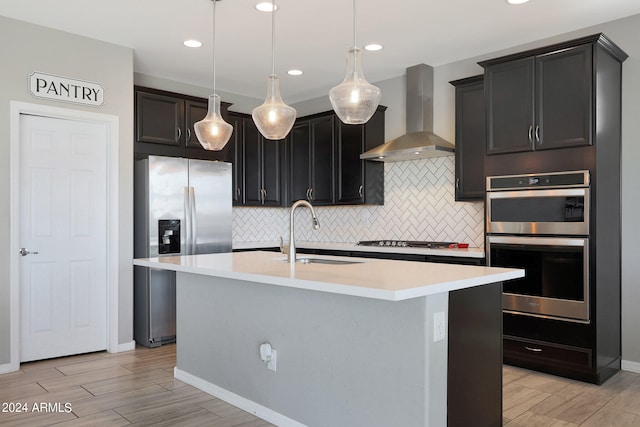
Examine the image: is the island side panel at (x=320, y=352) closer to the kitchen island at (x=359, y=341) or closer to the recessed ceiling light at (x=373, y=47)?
the kitchen island at (x=359, y=341)

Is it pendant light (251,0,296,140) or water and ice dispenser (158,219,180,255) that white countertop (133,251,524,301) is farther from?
water and ice dispenser (158,219,180,255)

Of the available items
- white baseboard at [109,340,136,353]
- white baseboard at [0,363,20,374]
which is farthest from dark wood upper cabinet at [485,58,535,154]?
white baseboard at [0,363,20,374]

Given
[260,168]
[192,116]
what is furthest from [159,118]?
[260,168]

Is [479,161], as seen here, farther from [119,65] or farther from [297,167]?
[119,65]

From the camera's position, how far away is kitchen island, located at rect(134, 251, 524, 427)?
220 centimetres

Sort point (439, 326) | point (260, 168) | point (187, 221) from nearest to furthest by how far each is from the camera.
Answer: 1. point (439, 326)
2. point (187, 221)
3. point (260, 168)

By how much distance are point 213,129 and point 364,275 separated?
1.62m

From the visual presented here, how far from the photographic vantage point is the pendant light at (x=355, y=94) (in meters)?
2.63

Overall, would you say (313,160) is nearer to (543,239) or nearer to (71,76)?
(71,76)

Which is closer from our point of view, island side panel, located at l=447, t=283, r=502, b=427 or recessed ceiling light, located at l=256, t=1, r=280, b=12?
island side panel, located at l=447, t=283, r=502, b=427

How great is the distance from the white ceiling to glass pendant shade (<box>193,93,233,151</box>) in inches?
31.8

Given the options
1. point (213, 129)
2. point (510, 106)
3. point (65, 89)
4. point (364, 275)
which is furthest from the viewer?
point (65, 89)

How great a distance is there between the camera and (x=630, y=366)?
384cm

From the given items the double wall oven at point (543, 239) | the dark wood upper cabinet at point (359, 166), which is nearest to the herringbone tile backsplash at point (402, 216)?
the dark wood upper cabinet at point (359, 166)
